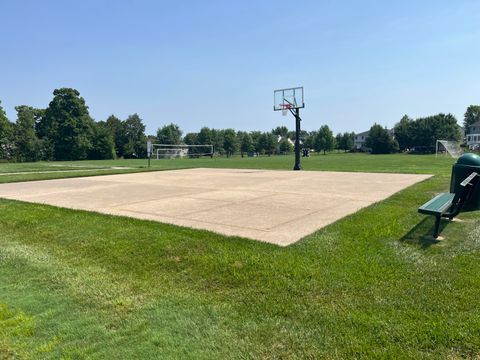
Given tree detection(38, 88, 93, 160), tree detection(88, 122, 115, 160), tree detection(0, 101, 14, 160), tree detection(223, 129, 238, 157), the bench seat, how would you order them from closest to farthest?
the bench seat < tree detection(0, 101, 14, 160) < tree detection(38, 88, 93, 160) < tree detection(88, 122, 115, 160) < tree detection(223, 129, 238, 157)

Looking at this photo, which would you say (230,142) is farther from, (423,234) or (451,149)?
(423,234)

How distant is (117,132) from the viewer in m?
86.3

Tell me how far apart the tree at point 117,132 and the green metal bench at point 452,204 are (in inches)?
3180

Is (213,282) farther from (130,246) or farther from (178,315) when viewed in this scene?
(130,246)

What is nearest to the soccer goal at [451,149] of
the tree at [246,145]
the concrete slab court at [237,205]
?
the concrete slab court at [237,205]

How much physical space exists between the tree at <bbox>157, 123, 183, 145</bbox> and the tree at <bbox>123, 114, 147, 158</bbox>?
10.2 metres

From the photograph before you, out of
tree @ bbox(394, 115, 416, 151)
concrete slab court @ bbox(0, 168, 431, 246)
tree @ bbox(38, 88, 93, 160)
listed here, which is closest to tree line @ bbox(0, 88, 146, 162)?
tree @ bbox(38, 88, 93, 160)

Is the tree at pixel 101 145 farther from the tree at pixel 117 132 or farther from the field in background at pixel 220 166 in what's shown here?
the field in background at pixel 220 166

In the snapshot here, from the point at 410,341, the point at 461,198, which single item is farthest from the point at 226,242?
the point at 461,198

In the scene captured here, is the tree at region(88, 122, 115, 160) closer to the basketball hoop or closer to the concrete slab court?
the basketball hoop

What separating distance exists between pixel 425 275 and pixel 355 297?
39.3 inches

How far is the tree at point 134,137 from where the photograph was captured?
270 feet

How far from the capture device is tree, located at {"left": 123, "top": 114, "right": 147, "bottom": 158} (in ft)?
270

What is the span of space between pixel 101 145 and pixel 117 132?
59.1 ft
